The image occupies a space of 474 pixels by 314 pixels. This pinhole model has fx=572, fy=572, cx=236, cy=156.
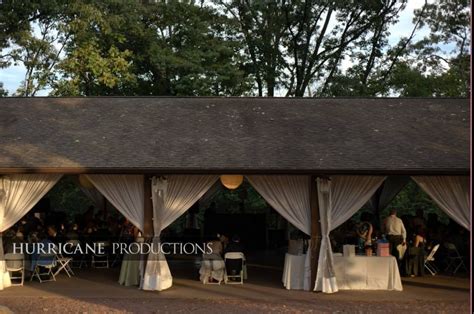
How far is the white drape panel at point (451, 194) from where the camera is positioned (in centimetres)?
1112

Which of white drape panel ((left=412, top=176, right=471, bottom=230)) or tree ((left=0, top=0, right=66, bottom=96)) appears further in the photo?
tree ((left=0, top=0, right=66, bottom=96))

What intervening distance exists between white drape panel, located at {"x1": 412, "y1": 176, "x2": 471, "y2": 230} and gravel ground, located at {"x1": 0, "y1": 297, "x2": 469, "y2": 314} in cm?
184

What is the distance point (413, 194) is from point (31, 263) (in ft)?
65.9

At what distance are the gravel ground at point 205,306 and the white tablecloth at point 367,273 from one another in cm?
104

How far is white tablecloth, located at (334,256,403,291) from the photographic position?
11.2 m

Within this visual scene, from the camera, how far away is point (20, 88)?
2447 centimetres

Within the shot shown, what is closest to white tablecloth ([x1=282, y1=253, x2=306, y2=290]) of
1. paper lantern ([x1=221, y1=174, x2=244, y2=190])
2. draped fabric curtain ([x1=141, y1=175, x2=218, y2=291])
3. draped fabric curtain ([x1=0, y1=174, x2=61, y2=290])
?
paper lantern ([x1=221, y1=174, x2=244, y2=190])

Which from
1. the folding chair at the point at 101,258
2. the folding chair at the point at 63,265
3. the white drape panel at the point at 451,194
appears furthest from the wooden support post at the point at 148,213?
the white drape panel at the point at 451,194

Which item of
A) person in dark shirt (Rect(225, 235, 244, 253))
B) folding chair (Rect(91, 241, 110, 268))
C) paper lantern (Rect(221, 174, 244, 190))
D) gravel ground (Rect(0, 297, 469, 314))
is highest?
paper lantern (Rect(221, 174, 244, 190))

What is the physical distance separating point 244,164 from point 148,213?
2223mm

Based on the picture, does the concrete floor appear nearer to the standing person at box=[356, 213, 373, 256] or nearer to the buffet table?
the buffet table

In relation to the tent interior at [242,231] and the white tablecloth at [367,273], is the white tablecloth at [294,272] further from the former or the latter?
the white tablecloth at [367,273]

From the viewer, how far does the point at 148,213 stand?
37.1ft

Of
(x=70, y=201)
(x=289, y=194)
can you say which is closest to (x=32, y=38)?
(x=70, y=201)
